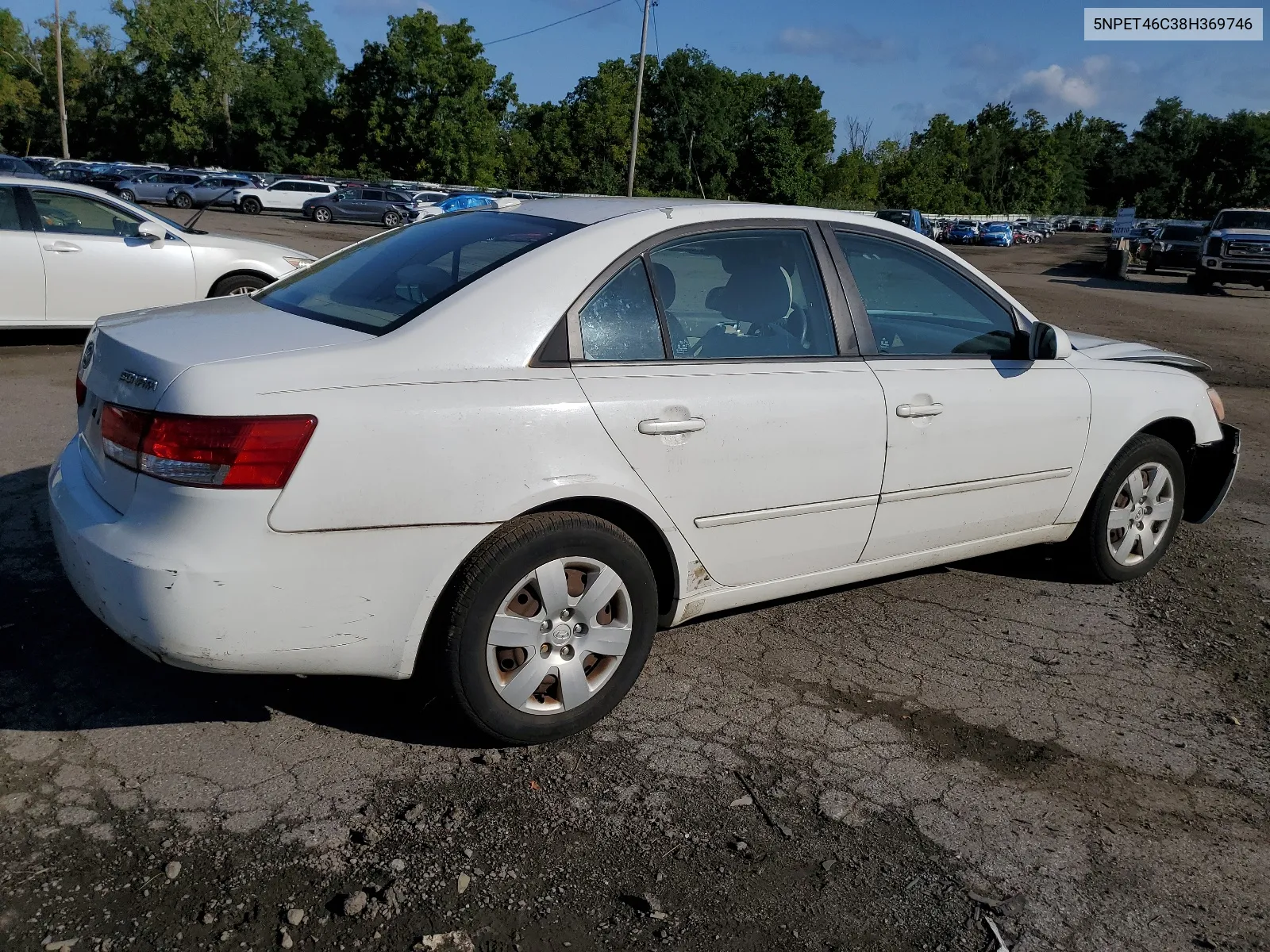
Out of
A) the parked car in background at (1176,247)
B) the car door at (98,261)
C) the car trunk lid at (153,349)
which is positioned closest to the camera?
the car trunk lid at (153,349)

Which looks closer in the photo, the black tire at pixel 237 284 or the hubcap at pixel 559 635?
the hubcap at pixel 559 635

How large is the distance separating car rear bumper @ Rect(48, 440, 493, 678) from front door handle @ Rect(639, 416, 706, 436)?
0.61 m

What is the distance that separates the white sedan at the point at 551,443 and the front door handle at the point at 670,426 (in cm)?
1

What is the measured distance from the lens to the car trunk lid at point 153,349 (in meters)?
2.93

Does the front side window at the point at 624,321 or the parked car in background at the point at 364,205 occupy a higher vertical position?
the front side window at the point at 624,321

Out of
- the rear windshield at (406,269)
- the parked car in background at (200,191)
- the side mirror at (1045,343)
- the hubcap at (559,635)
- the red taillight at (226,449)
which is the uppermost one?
the rear windshield at (406,269)

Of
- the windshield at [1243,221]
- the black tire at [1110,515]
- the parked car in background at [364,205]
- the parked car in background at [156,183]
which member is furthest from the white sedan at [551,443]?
the parked car in background at [156,183]

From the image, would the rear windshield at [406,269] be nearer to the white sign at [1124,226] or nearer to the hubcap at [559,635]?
the hubcap at [559,635]

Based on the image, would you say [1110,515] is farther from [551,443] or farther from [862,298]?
[551,443]

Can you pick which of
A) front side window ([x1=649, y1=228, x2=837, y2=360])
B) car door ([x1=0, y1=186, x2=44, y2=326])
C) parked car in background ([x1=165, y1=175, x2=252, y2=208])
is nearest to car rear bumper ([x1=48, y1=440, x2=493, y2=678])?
front side window ([x1=649, y1=228, x2=837, y2=360])

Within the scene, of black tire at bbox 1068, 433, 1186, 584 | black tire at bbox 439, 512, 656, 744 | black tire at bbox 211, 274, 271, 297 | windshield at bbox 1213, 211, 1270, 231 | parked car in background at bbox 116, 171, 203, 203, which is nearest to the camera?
black tire at bbox 439, 512, 656, 744

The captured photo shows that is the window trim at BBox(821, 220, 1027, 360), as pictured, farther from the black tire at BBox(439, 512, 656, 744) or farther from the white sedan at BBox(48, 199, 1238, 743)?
the black tire at BBox(439, 512, 656, 744)

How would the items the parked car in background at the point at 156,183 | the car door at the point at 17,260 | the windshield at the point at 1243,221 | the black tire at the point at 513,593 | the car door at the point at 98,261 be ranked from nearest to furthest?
the black tire at the point at 513,593, the car door at the point at 17,260, the car door at the point at 98,261, the windshield at the point at 1243,221, the parked car in background at the point at 156,183

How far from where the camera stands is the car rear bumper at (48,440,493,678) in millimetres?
2781
